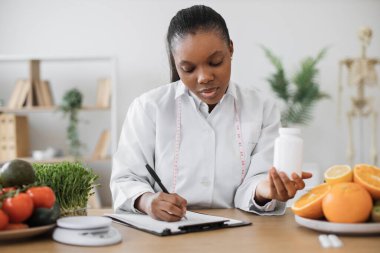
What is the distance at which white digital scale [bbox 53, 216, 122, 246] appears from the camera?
1.32m

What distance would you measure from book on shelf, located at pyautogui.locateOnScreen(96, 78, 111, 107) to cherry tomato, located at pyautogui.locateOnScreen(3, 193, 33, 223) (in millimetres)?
3800

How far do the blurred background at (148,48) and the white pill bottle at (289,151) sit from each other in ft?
12.7

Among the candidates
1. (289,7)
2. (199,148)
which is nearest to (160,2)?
(289,7)

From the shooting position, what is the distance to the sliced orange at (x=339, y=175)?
148 centimetres

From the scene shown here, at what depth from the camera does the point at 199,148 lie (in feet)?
6.79

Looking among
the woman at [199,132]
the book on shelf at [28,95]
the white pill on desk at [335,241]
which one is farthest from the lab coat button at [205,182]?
the book on shelf at [28,95]

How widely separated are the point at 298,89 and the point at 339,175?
3.41 m

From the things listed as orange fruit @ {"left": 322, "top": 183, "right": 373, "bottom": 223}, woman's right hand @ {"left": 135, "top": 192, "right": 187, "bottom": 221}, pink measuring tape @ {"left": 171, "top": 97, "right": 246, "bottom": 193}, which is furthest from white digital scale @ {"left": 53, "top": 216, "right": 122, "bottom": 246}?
pink measuring tape @ {"left": 171, "top": 97, "right": 246, "bottom": 193}

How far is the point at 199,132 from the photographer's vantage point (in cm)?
209

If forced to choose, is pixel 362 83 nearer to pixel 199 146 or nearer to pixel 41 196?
pixel 199 146

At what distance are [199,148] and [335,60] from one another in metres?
3.58

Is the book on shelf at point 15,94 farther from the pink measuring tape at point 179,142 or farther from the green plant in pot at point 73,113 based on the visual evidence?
the pink measuring tape at point 179,142

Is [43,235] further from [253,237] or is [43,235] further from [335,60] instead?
[335,60]

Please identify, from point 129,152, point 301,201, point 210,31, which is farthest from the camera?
point 129,152
